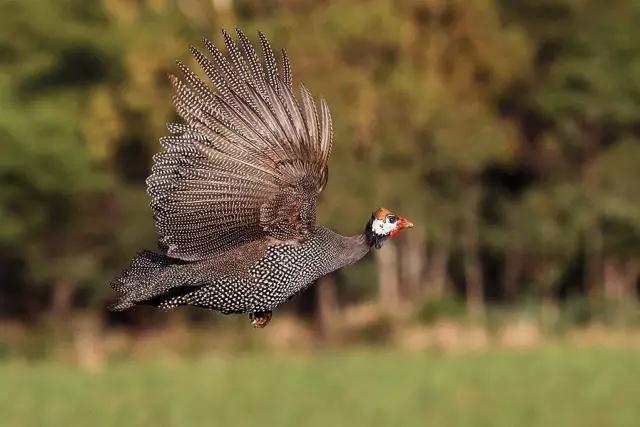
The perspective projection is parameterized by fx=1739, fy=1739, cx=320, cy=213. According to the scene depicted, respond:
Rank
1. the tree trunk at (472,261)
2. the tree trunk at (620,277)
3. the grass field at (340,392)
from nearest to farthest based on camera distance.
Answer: the grass field at (340,392), the tree trunk at (472,261), the tree trunk at (620,277)

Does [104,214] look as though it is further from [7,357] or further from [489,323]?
[489,323]

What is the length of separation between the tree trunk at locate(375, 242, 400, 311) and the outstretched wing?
99.2 feet

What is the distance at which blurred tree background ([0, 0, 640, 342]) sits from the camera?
111ft

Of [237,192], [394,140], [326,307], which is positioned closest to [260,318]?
[237,192]

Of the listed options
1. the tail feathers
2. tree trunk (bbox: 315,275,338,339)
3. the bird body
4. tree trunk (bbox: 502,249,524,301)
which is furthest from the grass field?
the bird body

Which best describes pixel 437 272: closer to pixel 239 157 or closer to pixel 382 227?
pixel 239 157

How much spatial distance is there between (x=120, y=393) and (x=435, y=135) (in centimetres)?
1186

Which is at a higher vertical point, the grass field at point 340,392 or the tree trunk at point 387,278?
the tree trunk at point 387,278

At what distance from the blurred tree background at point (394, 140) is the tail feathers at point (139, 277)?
24.6m

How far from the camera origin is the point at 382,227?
529cm

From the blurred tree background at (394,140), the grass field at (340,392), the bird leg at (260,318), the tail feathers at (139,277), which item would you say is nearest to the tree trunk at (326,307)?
the blurred tree background at (394,140)

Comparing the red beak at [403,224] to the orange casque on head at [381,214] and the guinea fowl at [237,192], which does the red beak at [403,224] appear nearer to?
the orange casque on head at [381,214]

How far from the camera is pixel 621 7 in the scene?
39.3 meters

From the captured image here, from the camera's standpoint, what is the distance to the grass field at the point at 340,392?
24.9m
